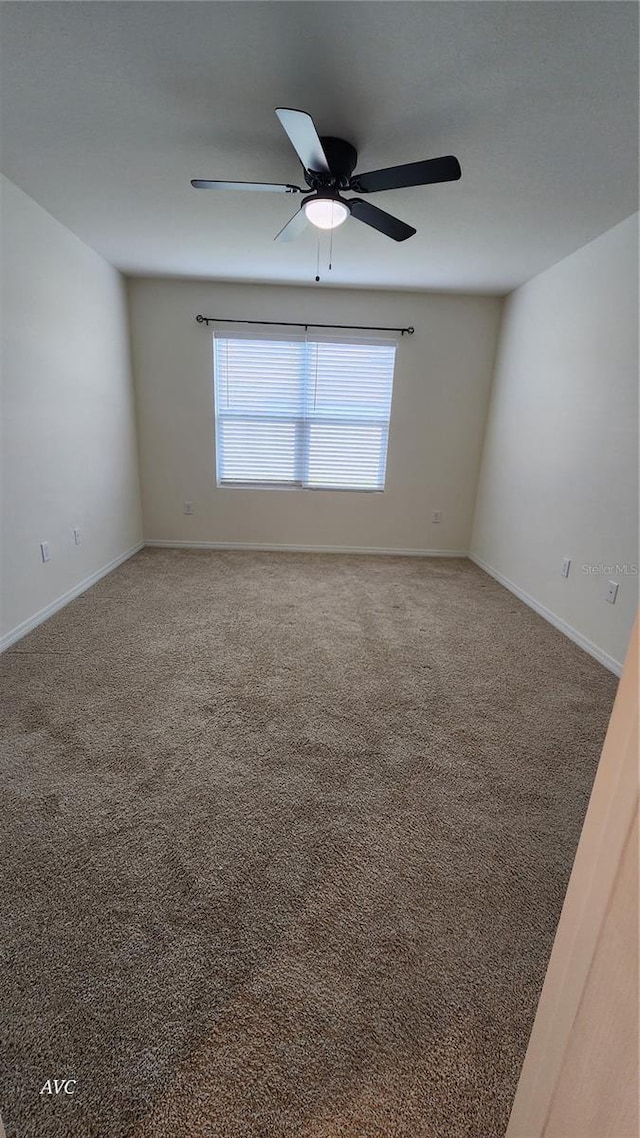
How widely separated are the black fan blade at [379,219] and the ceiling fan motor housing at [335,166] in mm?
106

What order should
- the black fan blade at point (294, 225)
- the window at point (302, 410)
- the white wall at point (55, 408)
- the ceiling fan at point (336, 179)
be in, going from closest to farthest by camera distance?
the ceiling fan at point (336, 179) → the black fan blade at point (294, 225) → the white wall at point (55, 408) → the window at point (302, 410)

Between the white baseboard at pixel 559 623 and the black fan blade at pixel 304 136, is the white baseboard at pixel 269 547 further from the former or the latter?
the black fan blade at pixel 304 136

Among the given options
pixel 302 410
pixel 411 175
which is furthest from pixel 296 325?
pixel 411 175

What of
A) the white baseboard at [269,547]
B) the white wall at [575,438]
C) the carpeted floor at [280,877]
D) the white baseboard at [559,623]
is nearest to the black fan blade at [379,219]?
the white wall at [575,438]

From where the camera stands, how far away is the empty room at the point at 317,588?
0.89m

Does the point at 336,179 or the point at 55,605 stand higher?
the point at 336,179

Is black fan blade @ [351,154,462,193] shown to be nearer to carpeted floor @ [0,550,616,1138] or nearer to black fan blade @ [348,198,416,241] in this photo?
black fan blade @ [348,198,416,241]

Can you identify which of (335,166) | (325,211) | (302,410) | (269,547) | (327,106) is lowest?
(269,547)

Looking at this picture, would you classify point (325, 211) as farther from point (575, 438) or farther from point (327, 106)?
point (575, 438)

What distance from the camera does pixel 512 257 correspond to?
3102 millimetres

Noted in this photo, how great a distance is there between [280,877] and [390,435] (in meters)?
3.83

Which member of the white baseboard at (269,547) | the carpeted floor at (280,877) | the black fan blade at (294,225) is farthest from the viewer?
the white baseboard at (269,547)

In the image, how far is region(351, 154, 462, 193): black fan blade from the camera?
162cm

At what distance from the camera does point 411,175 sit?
1.72 metres
